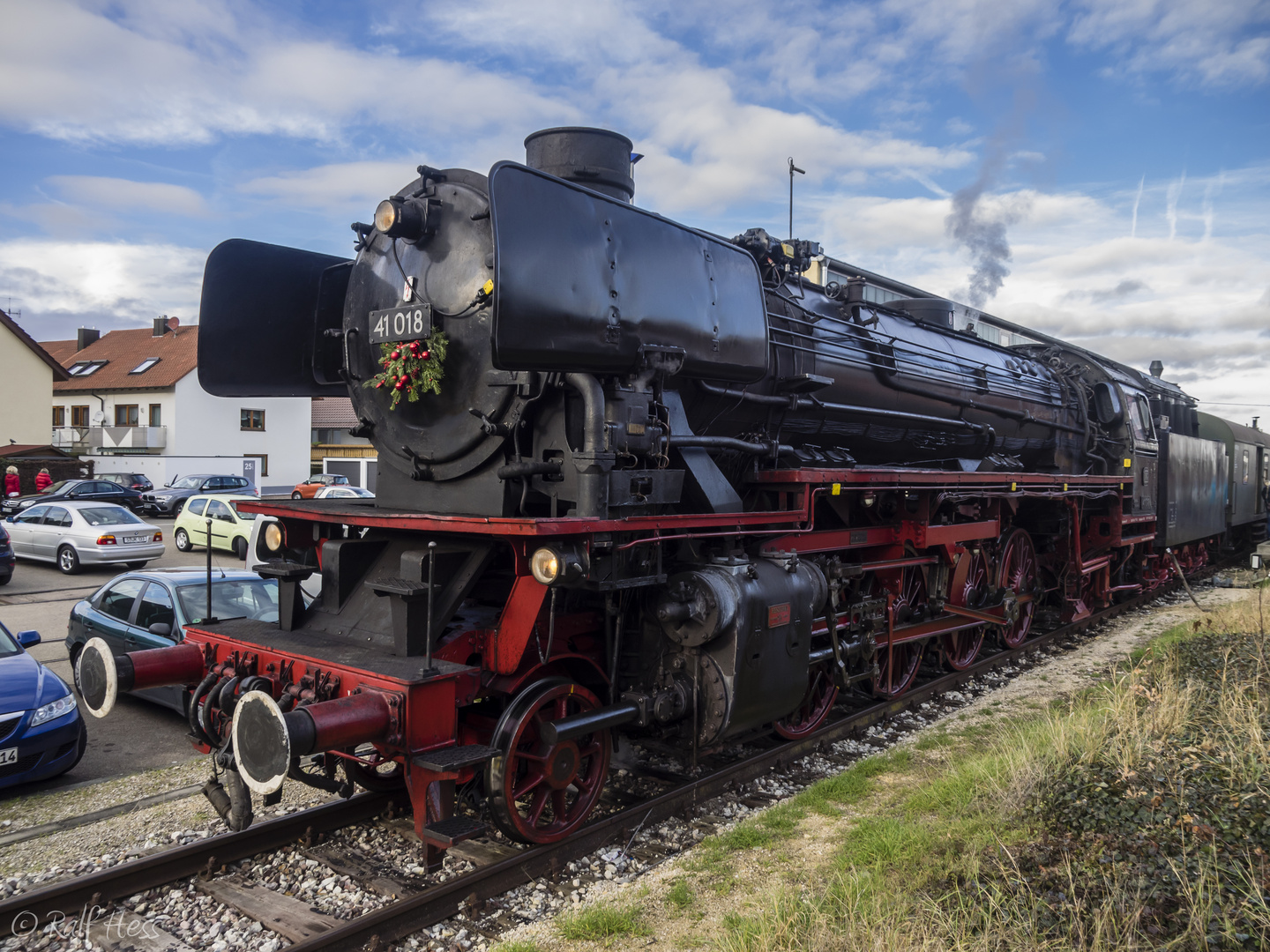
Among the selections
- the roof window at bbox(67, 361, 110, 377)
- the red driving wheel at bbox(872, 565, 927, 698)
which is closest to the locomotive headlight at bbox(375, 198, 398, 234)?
the red driving wheel at bbox(872, 565, 927, 698)

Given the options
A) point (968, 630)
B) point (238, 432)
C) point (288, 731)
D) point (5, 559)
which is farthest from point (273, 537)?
point (238, 432)

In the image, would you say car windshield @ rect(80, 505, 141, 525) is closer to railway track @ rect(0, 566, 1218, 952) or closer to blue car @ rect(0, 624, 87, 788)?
blue car @ rect(0, 624, 87, 788)

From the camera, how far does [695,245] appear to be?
5.24 m

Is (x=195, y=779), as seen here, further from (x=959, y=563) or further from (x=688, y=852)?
(x=959, y=563)

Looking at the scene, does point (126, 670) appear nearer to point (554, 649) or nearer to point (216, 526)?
point (554, 649)

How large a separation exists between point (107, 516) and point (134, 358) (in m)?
24.5

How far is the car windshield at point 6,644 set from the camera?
6.43m

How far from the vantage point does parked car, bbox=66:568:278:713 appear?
7.63m

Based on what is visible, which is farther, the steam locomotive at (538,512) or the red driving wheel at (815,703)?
the red driving wheel at (815,703)

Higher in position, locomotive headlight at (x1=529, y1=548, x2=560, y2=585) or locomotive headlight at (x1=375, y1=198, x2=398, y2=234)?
locomotive headlight at (x1=375, y1=198, x2=398, y2=234)

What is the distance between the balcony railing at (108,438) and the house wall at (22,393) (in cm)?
301

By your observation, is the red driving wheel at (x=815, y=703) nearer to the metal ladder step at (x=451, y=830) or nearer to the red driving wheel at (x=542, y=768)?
the red driving wheel at (x=542, y=768)

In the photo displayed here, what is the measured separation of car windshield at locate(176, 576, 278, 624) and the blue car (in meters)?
1.53

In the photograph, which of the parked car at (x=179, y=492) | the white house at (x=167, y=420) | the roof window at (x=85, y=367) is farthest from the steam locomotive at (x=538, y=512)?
the roof window at (x=85, y=367)
